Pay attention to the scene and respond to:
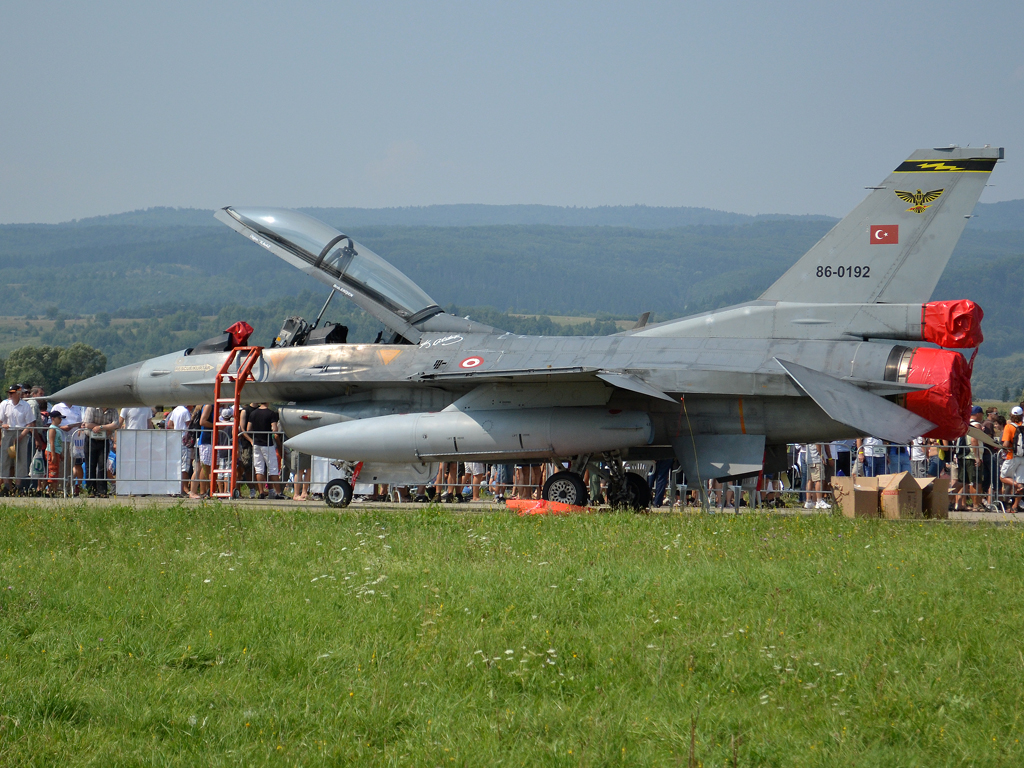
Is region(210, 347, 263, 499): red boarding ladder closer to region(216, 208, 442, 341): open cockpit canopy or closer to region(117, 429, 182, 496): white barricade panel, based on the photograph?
region(216, 208, 442, 341): open cockpit canopy

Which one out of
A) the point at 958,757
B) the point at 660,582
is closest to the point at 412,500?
the point at 660,582

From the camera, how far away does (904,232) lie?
12.1 m

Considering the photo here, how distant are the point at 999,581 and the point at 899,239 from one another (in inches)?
240

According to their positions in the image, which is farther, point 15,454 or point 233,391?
point 15,454

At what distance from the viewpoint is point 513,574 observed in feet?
24.1

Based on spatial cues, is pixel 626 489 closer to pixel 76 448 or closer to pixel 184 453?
pixel 184 453

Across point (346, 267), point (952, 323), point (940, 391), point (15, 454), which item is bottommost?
point (15, 454)

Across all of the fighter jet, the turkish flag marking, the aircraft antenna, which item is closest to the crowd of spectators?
the aircraft antenna

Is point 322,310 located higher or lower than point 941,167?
lower

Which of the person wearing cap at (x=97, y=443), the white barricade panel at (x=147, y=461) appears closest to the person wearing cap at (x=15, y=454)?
the person wearing cap at (x=97, y=443)

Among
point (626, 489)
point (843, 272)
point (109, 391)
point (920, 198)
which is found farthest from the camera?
point (109, 391)

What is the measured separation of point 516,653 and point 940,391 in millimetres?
7695

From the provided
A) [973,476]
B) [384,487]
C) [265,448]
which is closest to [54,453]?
[265,448]

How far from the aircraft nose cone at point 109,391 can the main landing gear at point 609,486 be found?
22.4 feet
